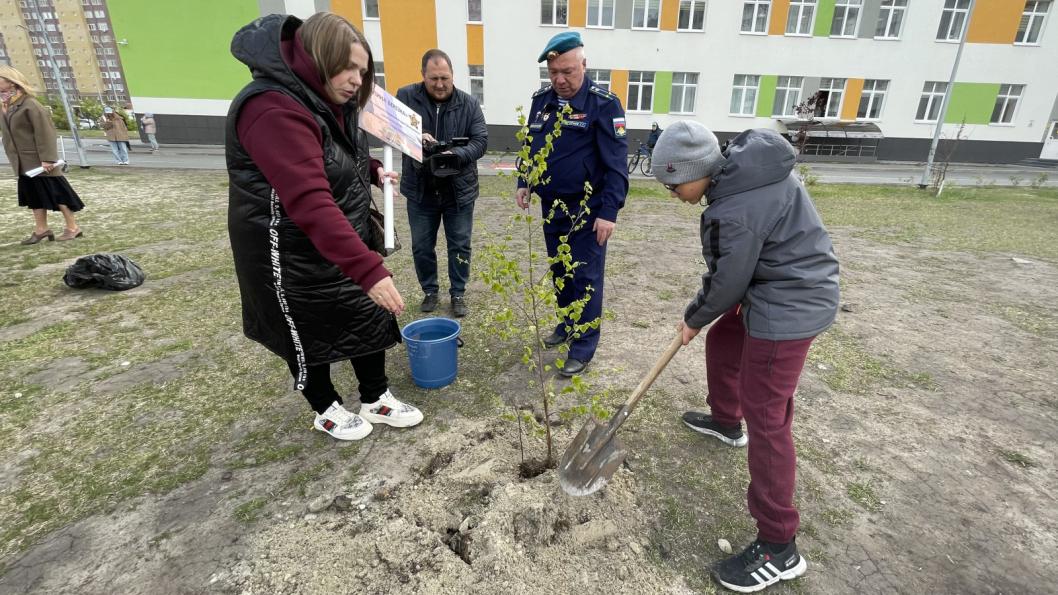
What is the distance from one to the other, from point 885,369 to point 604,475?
103 inches

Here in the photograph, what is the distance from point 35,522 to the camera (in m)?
2.06

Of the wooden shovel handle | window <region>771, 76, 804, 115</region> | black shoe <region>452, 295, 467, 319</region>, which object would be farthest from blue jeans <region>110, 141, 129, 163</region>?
window <region>771, 76, 804, 115</region>

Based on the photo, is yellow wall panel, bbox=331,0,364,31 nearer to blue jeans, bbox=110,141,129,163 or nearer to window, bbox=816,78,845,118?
blue jeans, bbox=110,141,129,163

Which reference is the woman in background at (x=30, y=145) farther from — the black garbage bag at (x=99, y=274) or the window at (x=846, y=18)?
the window at (x=846, y=18)

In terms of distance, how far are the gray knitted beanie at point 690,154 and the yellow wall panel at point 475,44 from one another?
2114cm

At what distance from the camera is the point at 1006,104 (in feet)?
73.3

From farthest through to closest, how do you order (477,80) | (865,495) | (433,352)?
(477,80)
(433,352)
(865,495)

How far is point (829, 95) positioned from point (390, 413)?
26.0 meters

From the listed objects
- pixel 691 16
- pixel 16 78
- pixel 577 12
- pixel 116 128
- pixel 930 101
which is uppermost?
pixel 577 12

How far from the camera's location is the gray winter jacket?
1.73 metres

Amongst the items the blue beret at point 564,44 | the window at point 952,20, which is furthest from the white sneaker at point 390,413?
the window at point 952,20

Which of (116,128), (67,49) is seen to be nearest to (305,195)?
(116,128)

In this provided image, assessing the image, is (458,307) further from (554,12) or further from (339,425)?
(554,12)

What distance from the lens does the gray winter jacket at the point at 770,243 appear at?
5.68 feet
